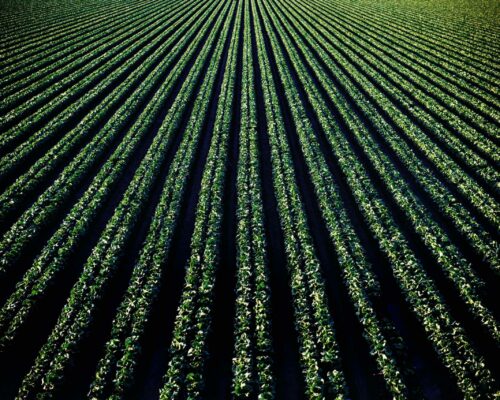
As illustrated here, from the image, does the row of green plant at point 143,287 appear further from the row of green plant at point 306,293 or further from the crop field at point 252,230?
the row of green plant at point 306,293

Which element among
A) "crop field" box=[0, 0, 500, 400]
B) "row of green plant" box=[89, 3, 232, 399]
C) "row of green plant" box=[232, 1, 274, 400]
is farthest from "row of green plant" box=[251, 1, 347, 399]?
"row of green plant" box=[89, 3, 232, 399]

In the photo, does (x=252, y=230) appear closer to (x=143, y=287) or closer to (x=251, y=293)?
(x=251, y=293)

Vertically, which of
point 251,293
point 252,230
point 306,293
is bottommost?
point 251,293

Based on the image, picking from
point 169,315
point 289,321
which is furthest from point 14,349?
point 289,321

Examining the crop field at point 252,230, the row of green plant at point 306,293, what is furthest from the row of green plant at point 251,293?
the row of green plant at point 306,293

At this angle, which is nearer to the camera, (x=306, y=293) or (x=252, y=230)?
(x=306, y=293)

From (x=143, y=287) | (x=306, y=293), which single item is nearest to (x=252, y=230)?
(x=306, y=293)

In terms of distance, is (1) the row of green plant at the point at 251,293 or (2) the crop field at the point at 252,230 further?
(2) the crop field at the point at 252,230

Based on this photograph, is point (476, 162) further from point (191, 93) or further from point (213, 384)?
point (191, 93)

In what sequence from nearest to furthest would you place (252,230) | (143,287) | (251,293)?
(251,293) < (143,287) < (252,230)

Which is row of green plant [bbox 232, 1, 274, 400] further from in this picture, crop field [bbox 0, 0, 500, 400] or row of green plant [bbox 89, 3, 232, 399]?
row of green plant [bbox 89, 3, 232, 399]
